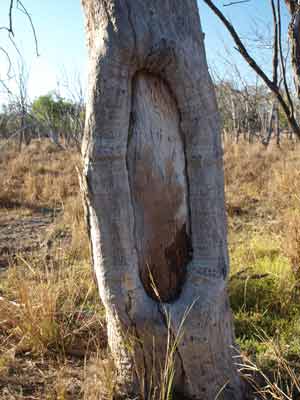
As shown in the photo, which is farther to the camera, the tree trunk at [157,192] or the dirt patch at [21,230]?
the dirt patch at [21,230]

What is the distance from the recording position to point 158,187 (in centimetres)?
160

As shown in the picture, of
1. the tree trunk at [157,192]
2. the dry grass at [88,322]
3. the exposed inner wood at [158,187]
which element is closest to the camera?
the tree trunk at [157,192]

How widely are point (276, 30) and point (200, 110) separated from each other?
164 cm

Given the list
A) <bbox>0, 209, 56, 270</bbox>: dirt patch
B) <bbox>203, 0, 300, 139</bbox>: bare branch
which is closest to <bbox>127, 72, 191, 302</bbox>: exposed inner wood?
<bbox>203, 0, 300, 139</bbox>: bare branch

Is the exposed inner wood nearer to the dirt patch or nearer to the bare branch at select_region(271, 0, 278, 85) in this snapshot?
the bare branch at select_region(271, 0, 278, 85)

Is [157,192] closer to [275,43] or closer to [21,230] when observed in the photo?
[275,43]

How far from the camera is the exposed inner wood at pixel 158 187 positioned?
1560 mm

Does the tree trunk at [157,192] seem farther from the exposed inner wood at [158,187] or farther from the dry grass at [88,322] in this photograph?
the dry grass at [88,322]

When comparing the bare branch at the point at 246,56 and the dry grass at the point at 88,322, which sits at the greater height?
the bare branch at the point at 246,56

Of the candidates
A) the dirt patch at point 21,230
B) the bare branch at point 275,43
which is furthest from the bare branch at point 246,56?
the dirt patch at point 21,230

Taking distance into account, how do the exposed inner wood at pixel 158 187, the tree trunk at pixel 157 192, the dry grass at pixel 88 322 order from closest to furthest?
the tree trunk at pixel 157 192 → the exposed inner wood at pixel 158 187 → the dry grass at pixel 88 322

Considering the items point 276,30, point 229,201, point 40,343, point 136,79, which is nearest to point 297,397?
point 40,343

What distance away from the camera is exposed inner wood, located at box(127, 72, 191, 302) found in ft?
5.12

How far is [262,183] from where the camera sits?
7.71 meters
